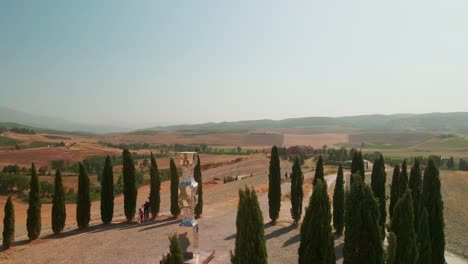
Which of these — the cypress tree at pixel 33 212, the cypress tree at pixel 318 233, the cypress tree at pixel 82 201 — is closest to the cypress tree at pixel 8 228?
the cypress tree at pixel 33 212

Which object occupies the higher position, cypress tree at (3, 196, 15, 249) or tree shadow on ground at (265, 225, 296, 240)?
cypress tree at (3, 196, 15, 249)

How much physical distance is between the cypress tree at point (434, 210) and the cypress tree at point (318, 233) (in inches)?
369

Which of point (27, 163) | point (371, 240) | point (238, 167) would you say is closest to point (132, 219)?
point (371, 240)

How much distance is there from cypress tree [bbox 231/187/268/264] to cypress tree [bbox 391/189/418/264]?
21.8 ft

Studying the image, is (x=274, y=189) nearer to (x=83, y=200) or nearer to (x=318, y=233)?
(x=83, y=200)

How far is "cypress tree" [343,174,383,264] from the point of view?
11617mm

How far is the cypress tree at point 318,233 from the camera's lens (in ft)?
37.2

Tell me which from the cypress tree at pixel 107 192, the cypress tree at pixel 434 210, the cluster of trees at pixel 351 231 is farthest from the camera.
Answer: the cypress tree at pixel 107 192

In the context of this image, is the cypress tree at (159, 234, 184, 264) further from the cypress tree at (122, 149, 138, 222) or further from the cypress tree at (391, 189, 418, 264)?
the cypress tree at (122, 149, 138, 222)

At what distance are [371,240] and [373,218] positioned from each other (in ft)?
2.45

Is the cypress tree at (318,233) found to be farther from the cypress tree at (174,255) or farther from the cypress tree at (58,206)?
the cypress tree at (58,206)

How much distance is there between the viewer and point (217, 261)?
18.4 m

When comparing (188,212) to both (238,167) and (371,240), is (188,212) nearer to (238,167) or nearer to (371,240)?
(371,240)

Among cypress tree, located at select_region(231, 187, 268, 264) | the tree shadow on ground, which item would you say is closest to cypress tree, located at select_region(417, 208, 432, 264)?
cypress tree, located at select_region(231, 187, 268, 264)
